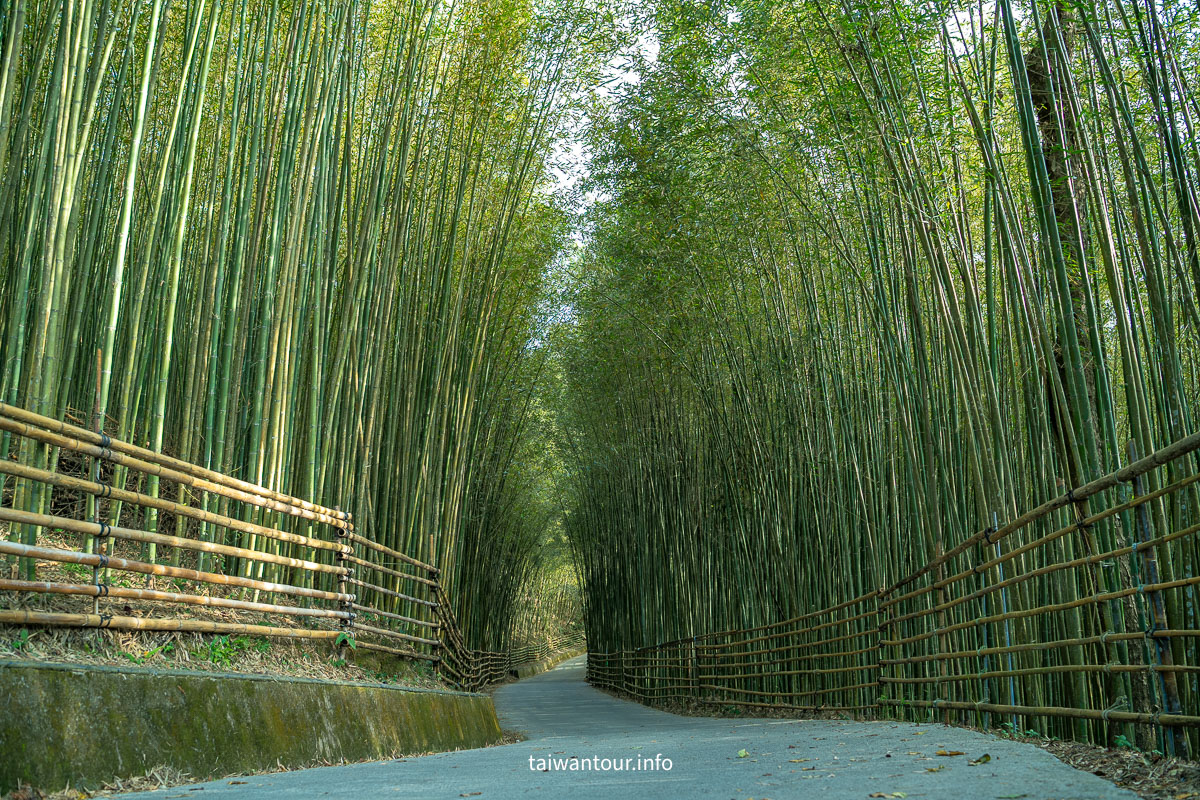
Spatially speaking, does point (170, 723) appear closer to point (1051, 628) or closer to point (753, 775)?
point (753, 775)

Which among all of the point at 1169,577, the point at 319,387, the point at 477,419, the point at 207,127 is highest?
the point at 207,127

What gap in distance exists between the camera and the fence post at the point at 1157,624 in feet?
6.50

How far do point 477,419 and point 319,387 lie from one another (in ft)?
10.7

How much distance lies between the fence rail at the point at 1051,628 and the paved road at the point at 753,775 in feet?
0.93

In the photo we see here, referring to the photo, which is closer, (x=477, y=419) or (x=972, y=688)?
(x=972, y=688)

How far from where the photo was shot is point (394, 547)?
17.6 ft

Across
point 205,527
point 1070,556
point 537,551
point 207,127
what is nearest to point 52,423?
point 205,527

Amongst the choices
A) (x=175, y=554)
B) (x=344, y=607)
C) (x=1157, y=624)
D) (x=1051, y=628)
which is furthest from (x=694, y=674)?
(x=1157, y=624)

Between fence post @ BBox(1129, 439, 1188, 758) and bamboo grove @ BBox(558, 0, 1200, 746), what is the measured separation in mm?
174

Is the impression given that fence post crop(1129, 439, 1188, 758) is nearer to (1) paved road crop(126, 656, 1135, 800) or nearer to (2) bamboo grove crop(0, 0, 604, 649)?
(1) paved road crop(126, 656, 1135, 800)

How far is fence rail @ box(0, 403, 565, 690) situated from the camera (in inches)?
91.0

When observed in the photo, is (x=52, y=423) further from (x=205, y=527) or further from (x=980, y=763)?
(x=980, y=763)

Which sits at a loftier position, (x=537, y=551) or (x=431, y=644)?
(x=537, y=551)

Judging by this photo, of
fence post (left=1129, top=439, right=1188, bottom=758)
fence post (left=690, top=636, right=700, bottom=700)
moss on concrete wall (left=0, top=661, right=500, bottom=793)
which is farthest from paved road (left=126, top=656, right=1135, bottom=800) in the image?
fence post (left=690, top=636, right=700, bottom=700)
